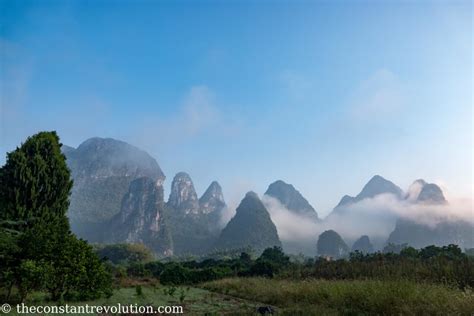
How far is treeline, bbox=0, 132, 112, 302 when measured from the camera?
9.52 meters

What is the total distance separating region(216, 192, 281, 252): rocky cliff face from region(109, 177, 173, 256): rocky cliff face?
885 inches

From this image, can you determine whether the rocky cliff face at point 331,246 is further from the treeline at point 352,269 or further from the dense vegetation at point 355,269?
the dense vegetation at point 355,269

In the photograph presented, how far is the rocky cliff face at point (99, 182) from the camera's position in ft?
525

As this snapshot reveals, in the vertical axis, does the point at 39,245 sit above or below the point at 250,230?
below

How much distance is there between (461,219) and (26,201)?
181 metres

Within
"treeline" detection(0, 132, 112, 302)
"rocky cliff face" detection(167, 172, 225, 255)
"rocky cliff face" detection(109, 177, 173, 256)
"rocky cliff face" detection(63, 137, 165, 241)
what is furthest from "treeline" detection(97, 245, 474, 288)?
"rocky cliff face" detection(63, 137, 165, 241)

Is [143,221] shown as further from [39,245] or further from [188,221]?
[39,245]

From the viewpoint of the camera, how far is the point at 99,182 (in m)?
181

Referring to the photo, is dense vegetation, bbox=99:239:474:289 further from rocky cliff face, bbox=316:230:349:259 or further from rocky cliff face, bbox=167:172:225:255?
rocky cliff face, bbox=167:172:225:255

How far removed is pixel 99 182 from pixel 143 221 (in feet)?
161

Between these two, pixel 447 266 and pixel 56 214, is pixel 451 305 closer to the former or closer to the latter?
pixel 447 266

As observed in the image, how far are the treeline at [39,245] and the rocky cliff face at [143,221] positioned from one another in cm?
12687

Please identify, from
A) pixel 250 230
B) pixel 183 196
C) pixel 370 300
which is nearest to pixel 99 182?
pixel 183 196

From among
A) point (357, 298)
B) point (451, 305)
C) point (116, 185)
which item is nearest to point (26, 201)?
point (357, 298)
